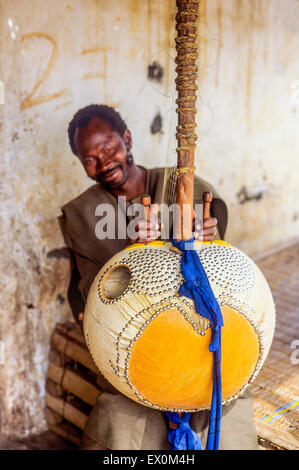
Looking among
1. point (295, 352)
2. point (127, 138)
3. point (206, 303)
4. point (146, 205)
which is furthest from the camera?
point (295, 352)

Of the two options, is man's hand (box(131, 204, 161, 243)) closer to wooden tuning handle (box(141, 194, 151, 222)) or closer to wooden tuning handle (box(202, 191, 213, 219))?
wooden tuning handle (box(141, 194, 151, 222))

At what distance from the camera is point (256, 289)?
140 cm

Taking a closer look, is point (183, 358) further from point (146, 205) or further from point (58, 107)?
point (58, 107)

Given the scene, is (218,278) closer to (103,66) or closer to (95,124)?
(95,124)

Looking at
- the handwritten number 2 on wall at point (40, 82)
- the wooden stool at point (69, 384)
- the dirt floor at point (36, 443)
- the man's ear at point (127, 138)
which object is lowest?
the dirt floor at point (36, 443)

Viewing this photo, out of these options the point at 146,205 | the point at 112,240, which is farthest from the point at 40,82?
the point at 146,205

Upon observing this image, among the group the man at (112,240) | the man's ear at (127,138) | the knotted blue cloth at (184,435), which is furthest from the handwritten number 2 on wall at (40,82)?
the knotted blue cloth at (184,435)

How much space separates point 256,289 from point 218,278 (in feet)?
0.40

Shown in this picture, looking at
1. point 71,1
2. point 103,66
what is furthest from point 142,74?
point 71,1

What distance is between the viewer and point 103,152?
6.23 feet

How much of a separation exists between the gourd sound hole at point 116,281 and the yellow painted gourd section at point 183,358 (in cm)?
18

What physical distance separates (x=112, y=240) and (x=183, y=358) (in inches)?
30.4

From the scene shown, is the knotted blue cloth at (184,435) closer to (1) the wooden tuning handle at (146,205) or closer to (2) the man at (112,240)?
(2) the man at (112,240)

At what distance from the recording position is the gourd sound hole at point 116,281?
4.77ft
